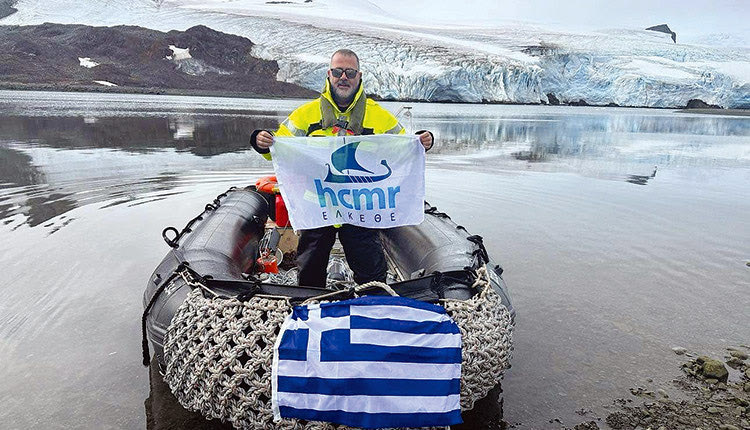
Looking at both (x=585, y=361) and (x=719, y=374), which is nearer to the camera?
(x=719, y=374)

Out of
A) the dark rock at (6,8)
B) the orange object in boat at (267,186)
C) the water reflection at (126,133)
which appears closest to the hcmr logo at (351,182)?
the orange object in boat at (267,186)

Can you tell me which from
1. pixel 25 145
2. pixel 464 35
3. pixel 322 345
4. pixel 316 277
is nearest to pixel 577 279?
pixel 316 277

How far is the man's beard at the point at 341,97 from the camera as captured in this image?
10.4 ft

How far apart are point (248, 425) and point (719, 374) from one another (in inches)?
107

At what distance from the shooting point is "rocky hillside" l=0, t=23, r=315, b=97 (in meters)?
50.0

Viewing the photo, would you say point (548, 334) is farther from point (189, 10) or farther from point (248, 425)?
point (189, 10)

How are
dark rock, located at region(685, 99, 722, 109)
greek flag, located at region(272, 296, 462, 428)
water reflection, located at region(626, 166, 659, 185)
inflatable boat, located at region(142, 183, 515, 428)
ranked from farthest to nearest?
dark rock, located at region(685, 99, 722, 109)
water reflection, located at region(626, 166, 659, 185)
inflatable boat, located at region(142, 183, 515, 428)
greek flag, located at region(272, 296, 462, 428)

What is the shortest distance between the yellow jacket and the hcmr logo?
0.19 meters

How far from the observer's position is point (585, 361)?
3293 millimetres

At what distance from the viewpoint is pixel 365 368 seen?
7.38 feet

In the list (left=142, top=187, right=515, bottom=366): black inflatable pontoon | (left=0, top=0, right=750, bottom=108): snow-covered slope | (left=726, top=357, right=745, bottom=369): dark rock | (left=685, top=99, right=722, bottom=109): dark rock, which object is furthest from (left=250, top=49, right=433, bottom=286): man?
(left=685, top=99, right=722, bottom=109): dark rock

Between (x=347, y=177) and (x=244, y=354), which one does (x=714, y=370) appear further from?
(x=244, y=354)

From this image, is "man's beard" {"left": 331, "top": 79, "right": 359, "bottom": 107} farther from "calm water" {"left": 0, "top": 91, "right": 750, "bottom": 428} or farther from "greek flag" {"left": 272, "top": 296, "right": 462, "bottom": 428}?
"calm water" {"left": 0, "top": 91, "right": 750, "bottom": 428}

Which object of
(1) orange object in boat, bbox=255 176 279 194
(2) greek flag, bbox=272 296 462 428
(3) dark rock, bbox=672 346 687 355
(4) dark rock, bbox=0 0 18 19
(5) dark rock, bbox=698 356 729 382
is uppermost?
(4) dark rock, bbox=0 0 18 19
